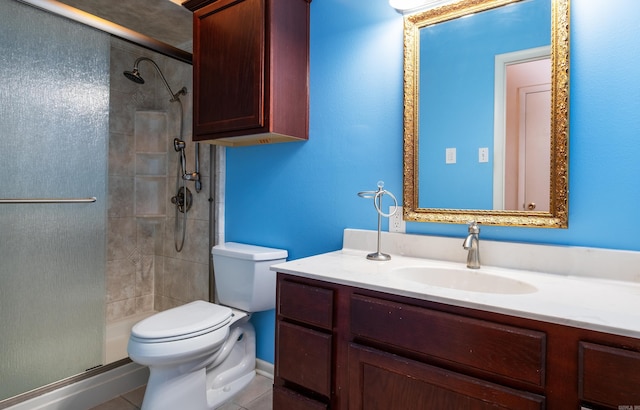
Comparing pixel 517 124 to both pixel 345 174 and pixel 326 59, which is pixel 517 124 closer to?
pixel 345 174

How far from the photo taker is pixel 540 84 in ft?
3.98

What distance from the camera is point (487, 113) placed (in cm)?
132

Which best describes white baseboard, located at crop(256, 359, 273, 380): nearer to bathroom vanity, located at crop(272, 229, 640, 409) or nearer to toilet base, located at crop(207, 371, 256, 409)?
toilet base, located at crop(207, 371, 256, 409)

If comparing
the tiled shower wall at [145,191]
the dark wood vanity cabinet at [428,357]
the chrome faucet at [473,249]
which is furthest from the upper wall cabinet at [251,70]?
the chrome faucet at [473,249]

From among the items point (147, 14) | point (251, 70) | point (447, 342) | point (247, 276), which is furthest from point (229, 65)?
point (447, 342)

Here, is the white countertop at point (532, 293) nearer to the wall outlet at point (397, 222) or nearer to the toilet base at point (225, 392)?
the wall outlet at point (397, 222)

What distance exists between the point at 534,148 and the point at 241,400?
1.78m

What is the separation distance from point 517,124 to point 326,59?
951 millimetres

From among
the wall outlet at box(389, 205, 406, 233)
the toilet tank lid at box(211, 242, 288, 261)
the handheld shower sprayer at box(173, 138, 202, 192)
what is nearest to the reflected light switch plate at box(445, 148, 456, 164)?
the wall outlet at box(389, 205, 406, 233)

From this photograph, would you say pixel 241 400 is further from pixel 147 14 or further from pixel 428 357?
pixel 147 14

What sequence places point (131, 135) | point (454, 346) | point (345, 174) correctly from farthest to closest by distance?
point (131, 135) → point (345, 174) → point (454, 346)

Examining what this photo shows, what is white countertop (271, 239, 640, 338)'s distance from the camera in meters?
0.74

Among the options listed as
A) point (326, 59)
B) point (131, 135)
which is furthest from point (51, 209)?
point (326, 59)

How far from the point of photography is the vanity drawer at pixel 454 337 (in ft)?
2.55
